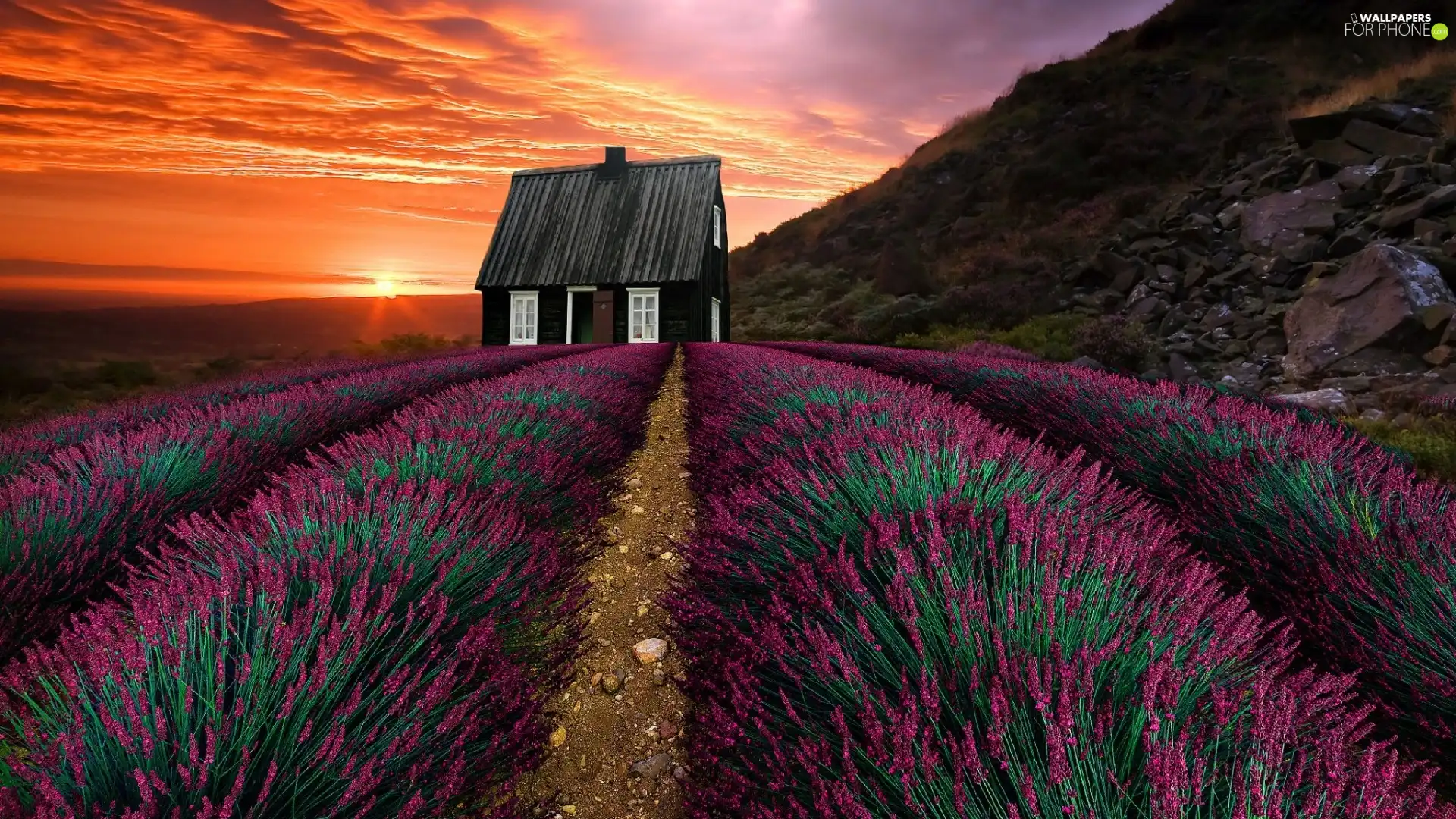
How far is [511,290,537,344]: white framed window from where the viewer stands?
1730cm

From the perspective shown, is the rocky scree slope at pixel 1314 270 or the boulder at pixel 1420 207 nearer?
the rocky scree slope at pixel 1314 270

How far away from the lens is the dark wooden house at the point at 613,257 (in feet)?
54.6

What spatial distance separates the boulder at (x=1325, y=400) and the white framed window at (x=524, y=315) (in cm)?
1636

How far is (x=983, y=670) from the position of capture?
126 centimetres

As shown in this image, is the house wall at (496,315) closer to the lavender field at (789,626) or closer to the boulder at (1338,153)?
the lavender field at (789,626)

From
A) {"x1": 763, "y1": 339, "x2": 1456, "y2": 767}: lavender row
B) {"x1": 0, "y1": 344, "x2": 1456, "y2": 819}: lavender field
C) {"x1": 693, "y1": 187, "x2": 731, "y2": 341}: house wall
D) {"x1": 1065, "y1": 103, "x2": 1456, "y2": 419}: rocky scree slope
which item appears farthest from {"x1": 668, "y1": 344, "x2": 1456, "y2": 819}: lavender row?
{"x1": 693, "y1": 187, "x2": 731, "y2": 341}: house wall

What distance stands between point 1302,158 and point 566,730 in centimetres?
1805

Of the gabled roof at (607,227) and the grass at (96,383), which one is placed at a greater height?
the gabled roof at (607,227)

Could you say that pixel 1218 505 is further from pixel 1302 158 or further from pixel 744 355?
pixel 1302 158

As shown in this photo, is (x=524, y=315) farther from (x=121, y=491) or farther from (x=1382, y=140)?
(x=1382, y=140)

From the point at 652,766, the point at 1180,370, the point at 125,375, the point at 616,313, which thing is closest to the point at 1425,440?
the point at 1180,370

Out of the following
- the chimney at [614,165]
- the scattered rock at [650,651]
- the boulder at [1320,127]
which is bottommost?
the scattered rock at [650,651]

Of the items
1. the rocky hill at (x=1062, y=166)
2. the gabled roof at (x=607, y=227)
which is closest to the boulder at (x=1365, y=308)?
the rocky hill at (x=1062, y=166)

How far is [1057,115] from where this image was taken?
2603 cm
